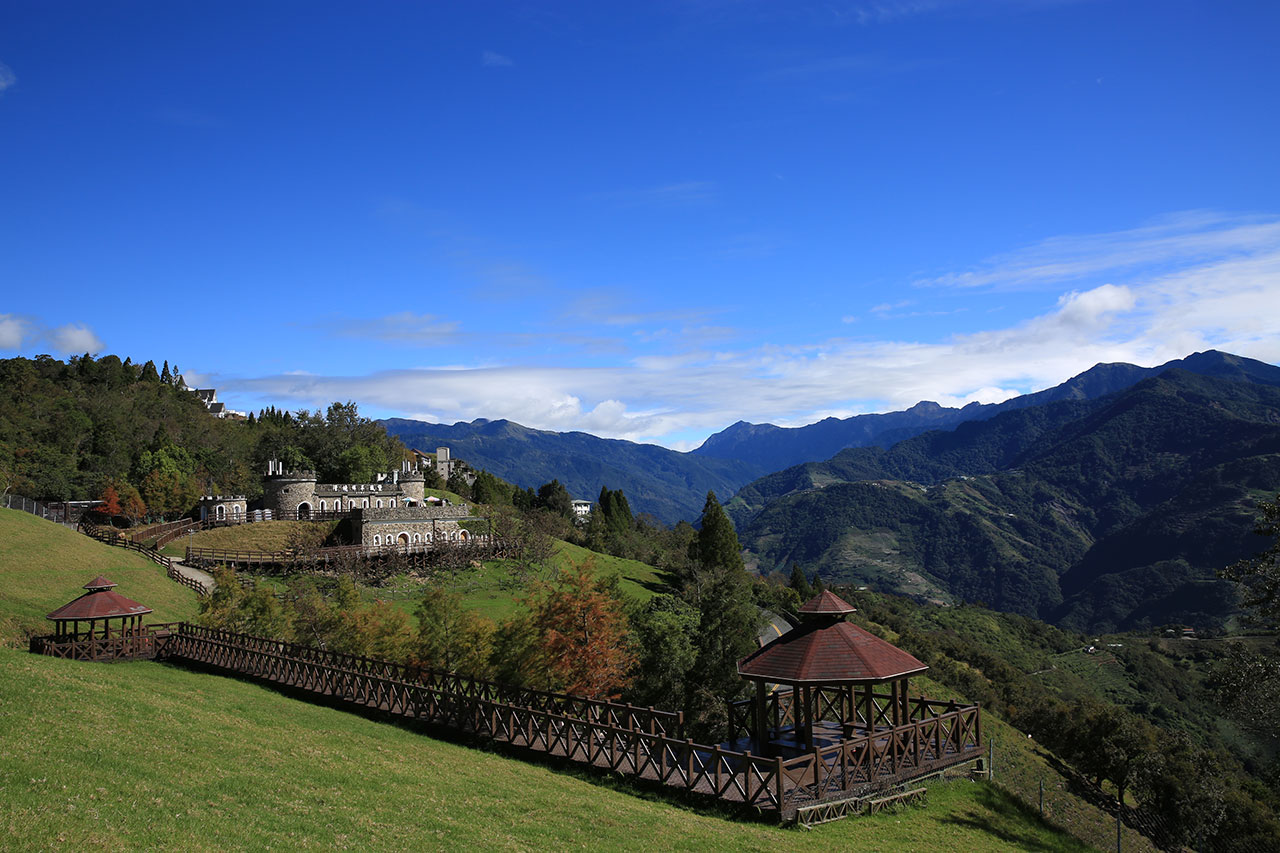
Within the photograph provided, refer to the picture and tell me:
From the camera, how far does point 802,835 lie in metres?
14.3

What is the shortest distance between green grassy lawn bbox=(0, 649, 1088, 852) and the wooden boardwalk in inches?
22.1

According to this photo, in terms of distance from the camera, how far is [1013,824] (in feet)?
57.3

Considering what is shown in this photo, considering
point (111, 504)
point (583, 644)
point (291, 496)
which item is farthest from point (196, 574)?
point (583, 644)

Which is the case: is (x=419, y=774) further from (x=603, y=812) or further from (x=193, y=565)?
(x=193, y=565)

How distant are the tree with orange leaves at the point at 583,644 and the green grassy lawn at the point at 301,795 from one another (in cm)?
698

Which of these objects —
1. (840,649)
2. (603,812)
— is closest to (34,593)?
(603,812)

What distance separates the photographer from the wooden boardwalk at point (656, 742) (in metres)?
15.6

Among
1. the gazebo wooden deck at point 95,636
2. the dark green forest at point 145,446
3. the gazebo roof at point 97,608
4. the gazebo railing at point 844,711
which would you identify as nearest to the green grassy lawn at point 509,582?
the gazebo wooden deck at point 95,636

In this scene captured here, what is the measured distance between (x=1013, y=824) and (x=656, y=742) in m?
8.26

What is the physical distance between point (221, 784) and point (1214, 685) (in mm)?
23102

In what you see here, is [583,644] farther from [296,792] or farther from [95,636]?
[95,636]

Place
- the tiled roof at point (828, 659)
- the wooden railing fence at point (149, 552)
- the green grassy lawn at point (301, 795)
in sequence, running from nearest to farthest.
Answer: the green grassy lawn at point (301, 795) → the tiled roof at point (828, 659) → the wooden railing fence at point (149, 552)

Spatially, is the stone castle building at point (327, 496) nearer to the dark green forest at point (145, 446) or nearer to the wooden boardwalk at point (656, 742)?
the dark green forest at point (145, 446)

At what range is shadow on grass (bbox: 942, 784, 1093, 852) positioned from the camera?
54.7 ft
